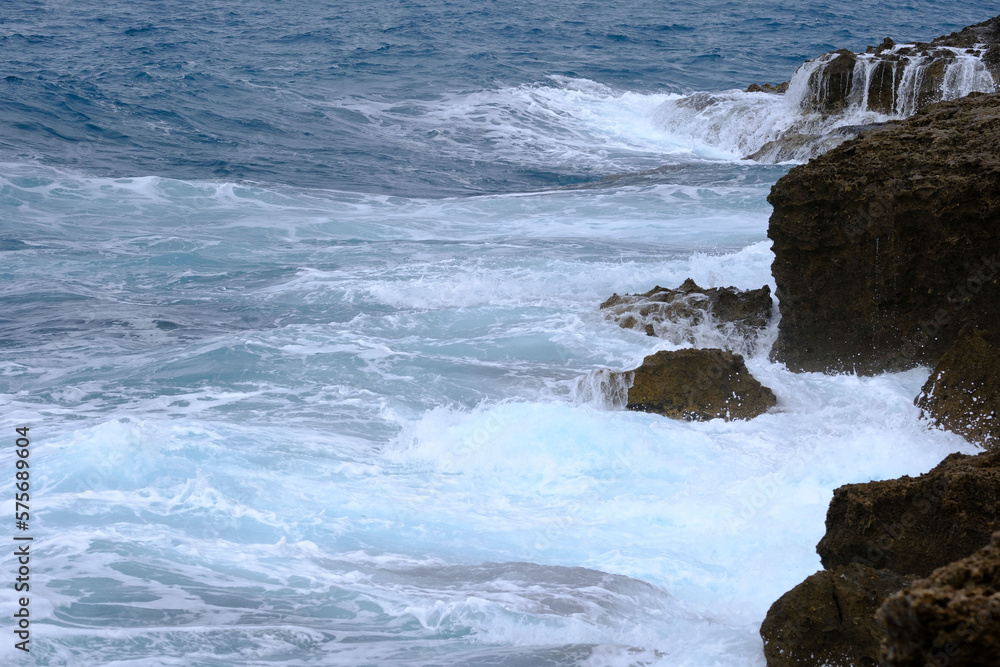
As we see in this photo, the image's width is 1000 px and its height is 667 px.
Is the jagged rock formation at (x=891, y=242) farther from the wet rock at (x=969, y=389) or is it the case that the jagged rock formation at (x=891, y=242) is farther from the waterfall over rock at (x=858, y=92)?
the waterfall over rock at (x=858, y=92)

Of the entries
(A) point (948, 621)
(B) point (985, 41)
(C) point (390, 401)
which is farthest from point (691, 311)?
(B) point (985, 41)

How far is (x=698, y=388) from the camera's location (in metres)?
6.08

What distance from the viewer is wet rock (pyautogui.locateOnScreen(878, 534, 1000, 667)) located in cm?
186

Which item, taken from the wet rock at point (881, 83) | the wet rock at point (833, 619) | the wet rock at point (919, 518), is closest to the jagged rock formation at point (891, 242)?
the wet rock at point (919, 518)

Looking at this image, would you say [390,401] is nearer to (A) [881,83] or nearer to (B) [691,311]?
(B) [691,311]

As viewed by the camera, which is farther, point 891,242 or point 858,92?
point 858,92

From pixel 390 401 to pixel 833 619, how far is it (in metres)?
A: 3.93

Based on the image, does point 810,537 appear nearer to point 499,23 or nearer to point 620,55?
point 620,55

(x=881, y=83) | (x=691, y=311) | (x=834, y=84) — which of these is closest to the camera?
(x=691, y=311)

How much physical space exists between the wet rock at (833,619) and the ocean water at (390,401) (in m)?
0.25

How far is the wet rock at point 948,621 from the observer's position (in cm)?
186

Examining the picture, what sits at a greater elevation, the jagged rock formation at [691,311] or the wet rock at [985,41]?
the wet rock at [985,41]

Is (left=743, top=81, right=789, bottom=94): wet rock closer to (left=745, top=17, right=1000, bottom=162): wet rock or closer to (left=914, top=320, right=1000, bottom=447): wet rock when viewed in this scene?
(left=745, top=17, right=1000, bottom=162): wet rock

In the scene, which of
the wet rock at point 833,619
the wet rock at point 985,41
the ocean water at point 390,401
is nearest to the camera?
the wet rock at point 833,619
